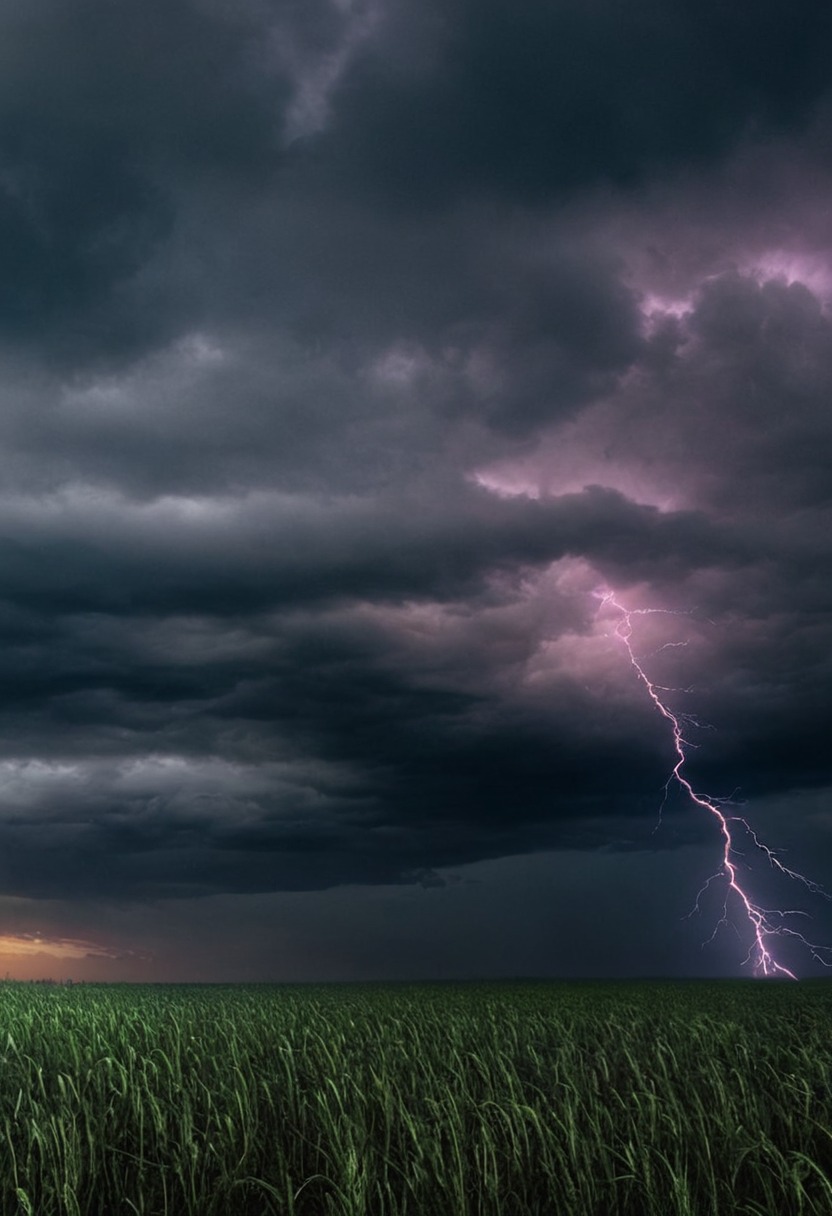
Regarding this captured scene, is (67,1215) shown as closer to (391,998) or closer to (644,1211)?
(644,1211)

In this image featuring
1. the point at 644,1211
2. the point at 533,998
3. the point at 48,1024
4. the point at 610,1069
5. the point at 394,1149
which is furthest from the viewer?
the point at 533,998

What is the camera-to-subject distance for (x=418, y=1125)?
8508mm

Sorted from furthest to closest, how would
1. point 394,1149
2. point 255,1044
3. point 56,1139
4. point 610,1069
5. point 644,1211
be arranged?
point 255,1044 → point 610,1069 → point 394,1149 → point 56,1139 → point 644,1211

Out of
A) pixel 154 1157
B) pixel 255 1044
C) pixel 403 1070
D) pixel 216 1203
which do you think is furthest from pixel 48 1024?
pixel 216 1203

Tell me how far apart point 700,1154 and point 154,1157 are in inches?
183

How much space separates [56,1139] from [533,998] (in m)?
18.4

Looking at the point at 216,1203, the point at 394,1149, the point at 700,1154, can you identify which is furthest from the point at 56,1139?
the point at 700,1154

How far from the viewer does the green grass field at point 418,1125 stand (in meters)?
7.52

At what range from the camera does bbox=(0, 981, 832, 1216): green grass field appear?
752 centimetres

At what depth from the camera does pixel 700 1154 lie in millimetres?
8211

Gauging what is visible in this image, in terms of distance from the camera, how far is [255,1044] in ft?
46.4

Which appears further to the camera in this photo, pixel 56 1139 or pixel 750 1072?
pixel 750 1072

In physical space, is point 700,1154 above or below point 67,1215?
above

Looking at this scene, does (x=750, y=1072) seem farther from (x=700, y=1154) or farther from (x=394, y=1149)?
(x=394, y=1149)
